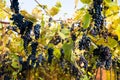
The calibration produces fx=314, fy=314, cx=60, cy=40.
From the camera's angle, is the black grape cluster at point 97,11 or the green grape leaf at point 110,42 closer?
the black grape cluster at point 97,11

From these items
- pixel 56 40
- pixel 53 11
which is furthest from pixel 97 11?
pixel 56 40

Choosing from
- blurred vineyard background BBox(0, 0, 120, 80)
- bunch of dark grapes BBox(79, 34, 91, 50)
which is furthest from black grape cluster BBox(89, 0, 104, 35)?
bunch of dark grapes BBox(79, 34, 91, 50)

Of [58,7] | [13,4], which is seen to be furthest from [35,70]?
[13,4]

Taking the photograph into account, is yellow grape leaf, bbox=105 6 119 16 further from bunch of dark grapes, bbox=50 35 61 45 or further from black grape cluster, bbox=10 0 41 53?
bunch of dark grapes, bbox=50 35 61 45

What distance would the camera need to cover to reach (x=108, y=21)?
Answer: 336 cm

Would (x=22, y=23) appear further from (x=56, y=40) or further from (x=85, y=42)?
(x=56, y=40)

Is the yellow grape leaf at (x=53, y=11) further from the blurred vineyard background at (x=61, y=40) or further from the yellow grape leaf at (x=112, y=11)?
the yellow grape leaf at (x=112, y=11)

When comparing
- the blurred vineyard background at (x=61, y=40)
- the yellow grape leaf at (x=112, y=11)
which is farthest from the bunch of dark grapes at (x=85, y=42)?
the yellow grape leaf at (x=112, y=11)

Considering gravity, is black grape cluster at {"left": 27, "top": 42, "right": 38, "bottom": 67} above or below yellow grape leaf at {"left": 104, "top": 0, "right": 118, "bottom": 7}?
below

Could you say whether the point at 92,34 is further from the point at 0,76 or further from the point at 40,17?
the point at 0,76

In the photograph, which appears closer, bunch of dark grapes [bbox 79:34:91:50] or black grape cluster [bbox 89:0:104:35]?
black grape cluster [bbox 89:0:104:35]

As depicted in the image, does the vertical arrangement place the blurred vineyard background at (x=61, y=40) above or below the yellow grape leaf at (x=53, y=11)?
below

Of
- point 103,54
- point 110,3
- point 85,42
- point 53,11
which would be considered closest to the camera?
point 110,3

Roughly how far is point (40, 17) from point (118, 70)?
7.64ft
